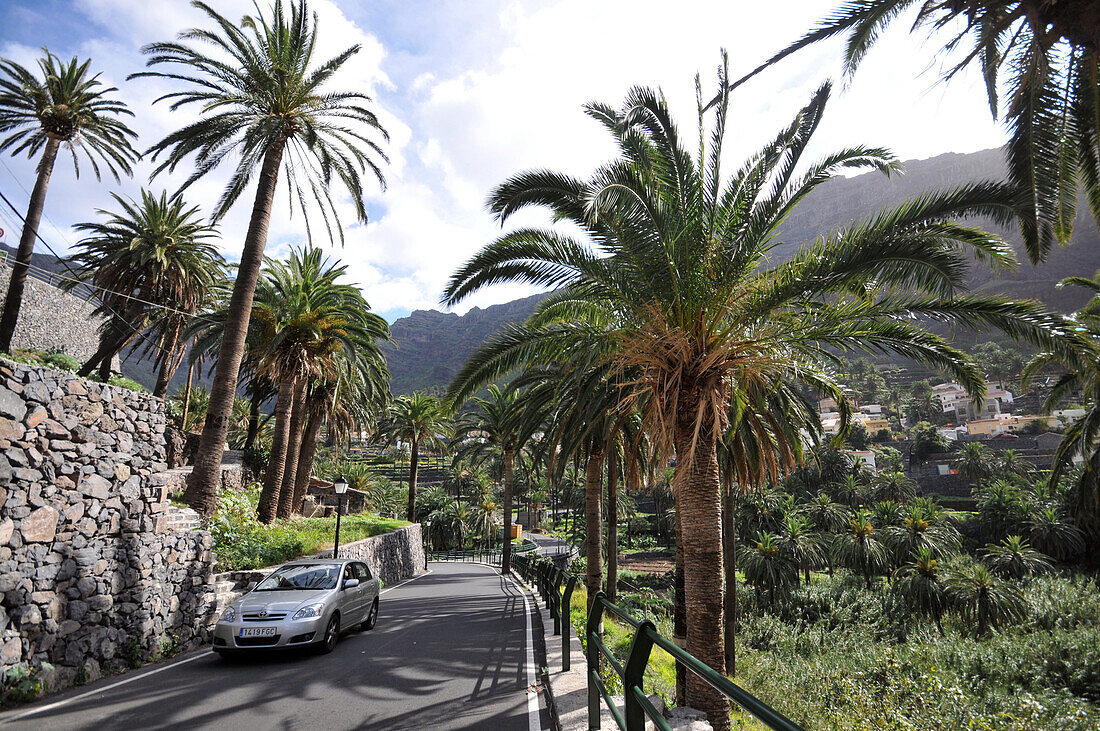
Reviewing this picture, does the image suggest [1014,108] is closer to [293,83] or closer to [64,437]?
[64,437]

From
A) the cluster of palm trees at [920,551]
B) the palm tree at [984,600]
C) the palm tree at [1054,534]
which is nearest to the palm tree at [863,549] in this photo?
the cluster of palm trees at [920,551]

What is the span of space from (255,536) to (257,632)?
698cm

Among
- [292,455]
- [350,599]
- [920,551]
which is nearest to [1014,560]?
[920,551]

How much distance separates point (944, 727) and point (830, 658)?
12.2 meters

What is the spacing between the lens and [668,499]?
7281 cm

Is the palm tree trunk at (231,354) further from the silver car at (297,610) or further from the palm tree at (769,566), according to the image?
the palm tree at (769,566)

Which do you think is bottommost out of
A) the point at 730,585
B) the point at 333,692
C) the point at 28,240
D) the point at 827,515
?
the point at 827,515

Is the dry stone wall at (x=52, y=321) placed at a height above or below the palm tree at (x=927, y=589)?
above

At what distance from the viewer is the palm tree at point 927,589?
2880 centimetres

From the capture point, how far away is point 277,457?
63.5ft

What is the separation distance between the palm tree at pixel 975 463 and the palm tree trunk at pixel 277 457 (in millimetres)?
79680

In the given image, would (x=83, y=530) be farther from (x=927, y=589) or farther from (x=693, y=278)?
(x=927, y=589)

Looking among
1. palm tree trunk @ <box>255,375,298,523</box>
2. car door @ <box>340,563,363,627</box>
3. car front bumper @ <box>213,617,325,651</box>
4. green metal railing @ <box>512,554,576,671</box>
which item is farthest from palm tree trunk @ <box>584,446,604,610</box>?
palm tree trunk @ <box>255,375,298,523</box>

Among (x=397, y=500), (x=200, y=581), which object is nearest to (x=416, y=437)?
(x=397, y=500)
